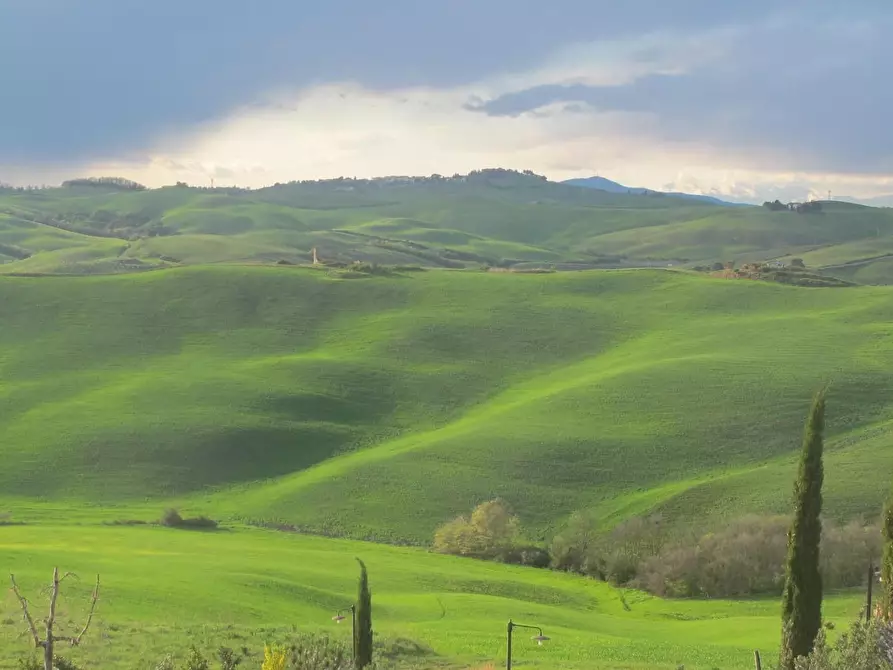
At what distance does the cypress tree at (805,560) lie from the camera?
22734 mm

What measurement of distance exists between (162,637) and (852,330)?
84377 millimetres

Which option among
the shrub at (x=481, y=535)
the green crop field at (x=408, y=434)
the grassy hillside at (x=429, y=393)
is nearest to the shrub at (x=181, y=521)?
the green crop field at (x=408, y=434)

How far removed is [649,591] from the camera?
53312mm

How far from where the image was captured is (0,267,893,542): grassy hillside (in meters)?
67.7

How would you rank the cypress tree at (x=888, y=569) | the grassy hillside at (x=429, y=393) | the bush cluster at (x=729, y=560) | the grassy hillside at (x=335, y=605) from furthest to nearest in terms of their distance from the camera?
the grassy hillside at (x=429, y=393) < the bush cluster at (x=729, y=560) < the grassy hillside at (x=335, y=605) < the cypress tree at (x=888, y=569)

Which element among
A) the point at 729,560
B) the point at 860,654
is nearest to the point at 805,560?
the point at 860,654

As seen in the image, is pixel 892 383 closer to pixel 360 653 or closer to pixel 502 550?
pixel 502 550

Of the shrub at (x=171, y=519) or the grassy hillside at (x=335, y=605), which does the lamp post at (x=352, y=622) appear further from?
the shrub at (x=171, y=519)

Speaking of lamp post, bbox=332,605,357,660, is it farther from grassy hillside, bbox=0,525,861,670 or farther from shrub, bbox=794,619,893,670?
shrub, bbox=794,619,893,670

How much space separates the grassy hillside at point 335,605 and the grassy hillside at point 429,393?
9.32 meters

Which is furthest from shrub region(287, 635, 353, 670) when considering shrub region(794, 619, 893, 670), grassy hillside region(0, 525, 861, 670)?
shrub region(794, 619, 893, 670)

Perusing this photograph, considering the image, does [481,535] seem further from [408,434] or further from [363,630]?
[363,630]

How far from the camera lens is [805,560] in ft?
75.4

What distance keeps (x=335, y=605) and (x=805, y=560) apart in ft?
77.8
